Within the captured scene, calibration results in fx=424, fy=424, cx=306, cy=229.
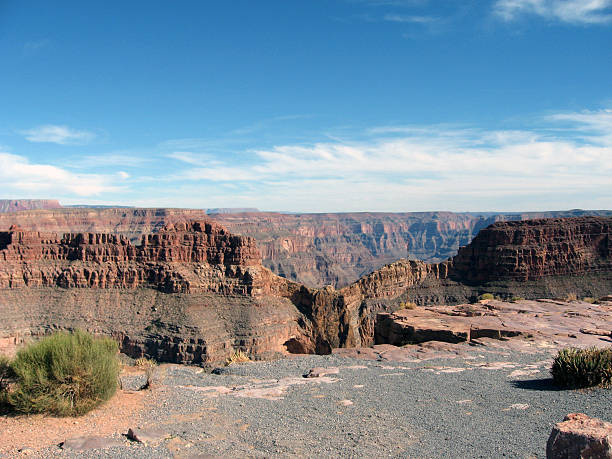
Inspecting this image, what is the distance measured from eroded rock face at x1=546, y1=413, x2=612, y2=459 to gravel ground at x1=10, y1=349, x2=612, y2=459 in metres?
2.36

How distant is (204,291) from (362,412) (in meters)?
40.3

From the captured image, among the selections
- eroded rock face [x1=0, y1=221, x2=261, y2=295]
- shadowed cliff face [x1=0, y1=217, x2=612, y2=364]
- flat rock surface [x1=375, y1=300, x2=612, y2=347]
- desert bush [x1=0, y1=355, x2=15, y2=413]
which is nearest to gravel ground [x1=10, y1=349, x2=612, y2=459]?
desert bush [x1=0, y1=355, x2=15, y2=413]

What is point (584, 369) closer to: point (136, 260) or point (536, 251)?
point (136, 260)

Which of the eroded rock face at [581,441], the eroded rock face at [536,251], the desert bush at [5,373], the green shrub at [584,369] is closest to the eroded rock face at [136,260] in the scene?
the eroded rock face at [536,251]

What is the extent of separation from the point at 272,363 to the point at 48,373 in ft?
28.9

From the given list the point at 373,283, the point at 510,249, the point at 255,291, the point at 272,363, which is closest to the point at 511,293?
the point at 510,249

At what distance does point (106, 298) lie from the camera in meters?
→ 47.6

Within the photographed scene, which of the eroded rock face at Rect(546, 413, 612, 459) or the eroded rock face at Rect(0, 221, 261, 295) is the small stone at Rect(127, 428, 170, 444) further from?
the eroded rock face at Rect(0, 221, 261, 295)

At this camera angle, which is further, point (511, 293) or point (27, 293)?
point (511, 293)

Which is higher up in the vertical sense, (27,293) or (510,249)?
(510,249)

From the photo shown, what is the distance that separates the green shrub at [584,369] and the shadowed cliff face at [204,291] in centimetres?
3182

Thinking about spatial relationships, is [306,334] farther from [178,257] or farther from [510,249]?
[510,249]

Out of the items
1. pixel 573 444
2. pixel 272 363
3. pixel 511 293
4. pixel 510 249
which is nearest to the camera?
pixel 573 444

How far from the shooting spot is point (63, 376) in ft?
33.4
